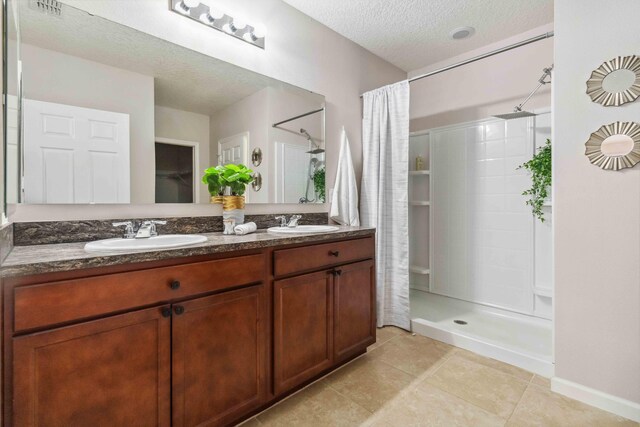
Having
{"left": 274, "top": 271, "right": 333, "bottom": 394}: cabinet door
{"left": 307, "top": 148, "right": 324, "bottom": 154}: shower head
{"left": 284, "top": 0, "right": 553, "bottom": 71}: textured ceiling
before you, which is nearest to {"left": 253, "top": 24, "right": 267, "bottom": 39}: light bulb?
{"left": 284, "top": 0, "right": 553, "bottom": 71}: textured ceiling

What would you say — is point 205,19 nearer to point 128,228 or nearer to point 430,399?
point 128,228

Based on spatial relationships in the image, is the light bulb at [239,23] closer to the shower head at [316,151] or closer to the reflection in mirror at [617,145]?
the shower head at [316,151]

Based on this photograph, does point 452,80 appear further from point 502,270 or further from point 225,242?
point 225,242

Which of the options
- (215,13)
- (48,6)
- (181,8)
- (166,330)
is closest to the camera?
(166,330)

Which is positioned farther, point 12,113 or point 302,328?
point 302,328

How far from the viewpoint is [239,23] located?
1923mm

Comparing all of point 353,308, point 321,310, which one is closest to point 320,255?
point 321,310

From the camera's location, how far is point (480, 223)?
2.88 meters

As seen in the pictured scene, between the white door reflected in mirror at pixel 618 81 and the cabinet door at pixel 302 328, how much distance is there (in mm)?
1707

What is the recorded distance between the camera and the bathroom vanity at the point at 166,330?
894 mm

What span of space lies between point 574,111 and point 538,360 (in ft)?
4.78

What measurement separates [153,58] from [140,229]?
3.01 ft

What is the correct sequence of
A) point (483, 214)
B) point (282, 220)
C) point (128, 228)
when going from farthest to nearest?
1. point (483, 214)
2. point (282, 220)
3. point (128, 228)

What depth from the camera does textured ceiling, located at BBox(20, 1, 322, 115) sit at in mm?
1356
